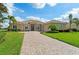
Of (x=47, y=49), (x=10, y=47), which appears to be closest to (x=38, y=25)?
(x=10, y=47)

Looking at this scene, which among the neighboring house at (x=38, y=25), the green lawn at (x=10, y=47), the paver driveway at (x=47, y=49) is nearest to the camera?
the green lawn at (x=10, y=47)

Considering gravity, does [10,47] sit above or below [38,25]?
below

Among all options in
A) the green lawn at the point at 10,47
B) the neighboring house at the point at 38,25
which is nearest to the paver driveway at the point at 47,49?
the green lawn at the point at 10,47

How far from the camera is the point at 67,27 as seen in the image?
495 inches

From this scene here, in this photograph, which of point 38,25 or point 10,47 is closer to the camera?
point 10,47

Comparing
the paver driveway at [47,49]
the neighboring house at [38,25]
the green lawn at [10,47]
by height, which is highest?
the neighboring house at [38,25]

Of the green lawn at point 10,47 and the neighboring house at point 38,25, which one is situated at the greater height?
the neighboring house at point 38,25

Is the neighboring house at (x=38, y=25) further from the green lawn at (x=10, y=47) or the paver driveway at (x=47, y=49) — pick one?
the paver driveway at (x=47, y=49)

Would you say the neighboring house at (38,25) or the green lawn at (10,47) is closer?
the green lawn at (10,47)

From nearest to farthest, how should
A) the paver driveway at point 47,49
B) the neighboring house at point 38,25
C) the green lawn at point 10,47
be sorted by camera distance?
the green lawn at point 10,47 < the paver driveway at point 47,49 < the neighboring house at point 38,25

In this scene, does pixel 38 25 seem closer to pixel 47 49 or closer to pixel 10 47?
pixel 10 47
